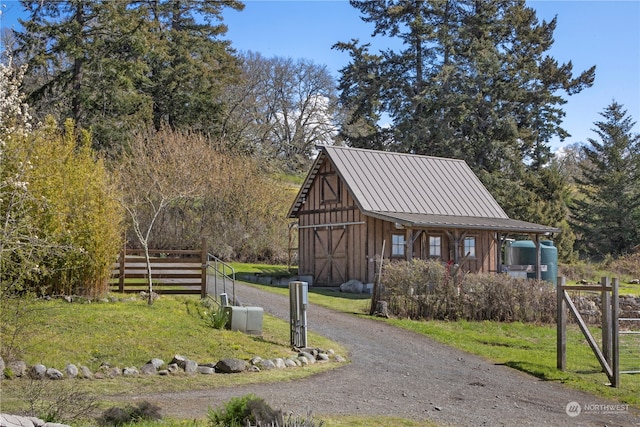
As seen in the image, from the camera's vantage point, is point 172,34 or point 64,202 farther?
point 172,34

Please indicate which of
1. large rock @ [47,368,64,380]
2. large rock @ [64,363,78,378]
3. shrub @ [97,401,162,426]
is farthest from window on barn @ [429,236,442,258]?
shrub @ [97,401,162,426]

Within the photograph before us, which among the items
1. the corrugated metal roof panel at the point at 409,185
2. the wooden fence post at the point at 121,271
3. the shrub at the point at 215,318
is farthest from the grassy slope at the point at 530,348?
the corrugated metal roof panel at the point at 409,185

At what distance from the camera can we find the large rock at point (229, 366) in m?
11.0

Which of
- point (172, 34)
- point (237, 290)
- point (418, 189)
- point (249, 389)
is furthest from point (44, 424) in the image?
point (172, 34)

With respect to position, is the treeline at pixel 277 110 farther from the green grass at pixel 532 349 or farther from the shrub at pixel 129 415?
the shrub at pixel 129 415

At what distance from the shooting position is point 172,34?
3625 cm

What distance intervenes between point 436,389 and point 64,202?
9.00 meters

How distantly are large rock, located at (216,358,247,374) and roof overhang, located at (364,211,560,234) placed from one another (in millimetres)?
12938

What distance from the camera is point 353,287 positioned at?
81.6 feet

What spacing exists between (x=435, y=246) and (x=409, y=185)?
3.11m

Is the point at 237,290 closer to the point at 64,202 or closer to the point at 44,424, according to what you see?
the point at 64,202

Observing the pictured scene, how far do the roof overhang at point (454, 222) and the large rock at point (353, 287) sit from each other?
2.52 meters

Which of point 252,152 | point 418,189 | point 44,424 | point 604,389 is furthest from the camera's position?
point 252,152

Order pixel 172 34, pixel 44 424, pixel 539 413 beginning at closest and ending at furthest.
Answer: pixel 44 424 → pixel 539 413 → pixel 172 34
